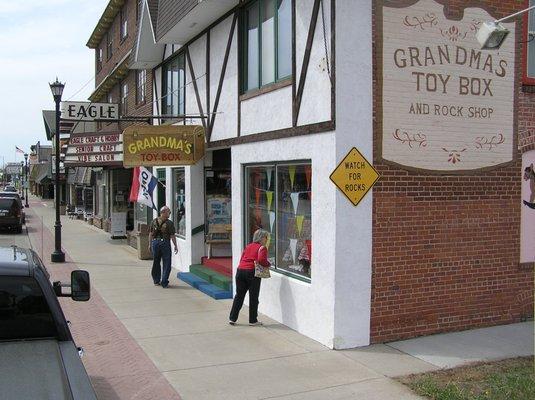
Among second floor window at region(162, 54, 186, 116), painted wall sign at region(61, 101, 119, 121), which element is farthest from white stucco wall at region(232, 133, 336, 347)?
painted wall sign at region(61, 101, 119, 121)

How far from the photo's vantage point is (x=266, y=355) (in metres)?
7.81

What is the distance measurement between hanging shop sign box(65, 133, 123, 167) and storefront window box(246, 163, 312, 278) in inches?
337

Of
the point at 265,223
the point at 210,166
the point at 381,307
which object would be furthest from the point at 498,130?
the point at 210,166

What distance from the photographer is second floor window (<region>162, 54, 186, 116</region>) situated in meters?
15.0

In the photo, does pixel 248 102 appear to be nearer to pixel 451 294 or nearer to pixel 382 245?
pixel 382 245

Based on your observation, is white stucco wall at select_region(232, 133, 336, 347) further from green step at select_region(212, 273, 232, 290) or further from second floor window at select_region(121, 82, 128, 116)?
second floor window at select_region(121, 82, 128, 116)

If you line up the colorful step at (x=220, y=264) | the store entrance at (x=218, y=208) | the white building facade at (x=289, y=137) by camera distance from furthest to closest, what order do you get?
the store entrance at (x=218, y=208) < the colorful step at (x=220, y=264) < the white building facade at (x=289, y=137)

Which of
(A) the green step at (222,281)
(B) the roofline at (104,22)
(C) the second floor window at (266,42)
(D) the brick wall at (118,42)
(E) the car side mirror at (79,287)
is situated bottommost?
(A) the green step at (222,281)

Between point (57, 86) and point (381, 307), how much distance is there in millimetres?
12322

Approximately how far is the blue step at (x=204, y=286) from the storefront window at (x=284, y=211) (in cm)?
134

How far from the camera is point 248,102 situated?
1071cm

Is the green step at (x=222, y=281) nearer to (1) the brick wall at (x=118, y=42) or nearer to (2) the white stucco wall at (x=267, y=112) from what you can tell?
(2) the white stucco wall at (x=267, y=112)

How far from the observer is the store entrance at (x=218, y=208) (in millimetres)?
14055

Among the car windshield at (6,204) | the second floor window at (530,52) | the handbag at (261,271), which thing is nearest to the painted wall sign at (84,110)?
the car windshield at (6,204)
